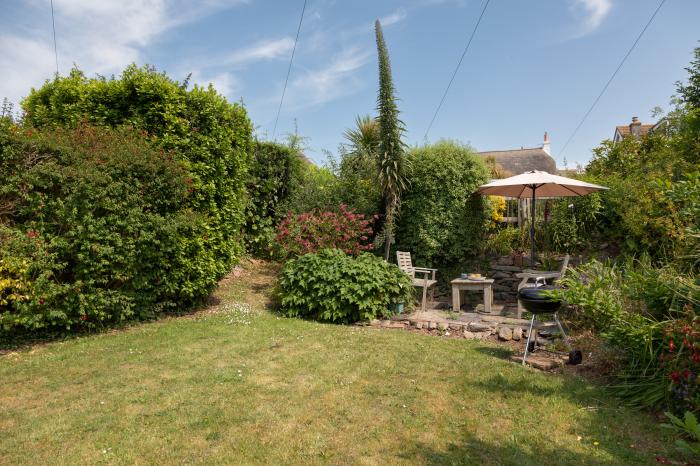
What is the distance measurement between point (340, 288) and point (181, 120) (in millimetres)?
3506

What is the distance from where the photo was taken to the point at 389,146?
877cm

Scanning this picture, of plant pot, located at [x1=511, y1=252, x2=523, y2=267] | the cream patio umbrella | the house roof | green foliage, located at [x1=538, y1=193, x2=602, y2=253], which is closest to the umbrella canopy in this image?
→ the cream patio umbrella

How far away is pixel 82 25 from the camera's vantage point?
742 cm

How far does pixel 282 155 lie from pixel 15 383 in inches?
276

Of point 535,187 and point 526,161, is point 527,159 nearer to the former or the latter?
point 526,161

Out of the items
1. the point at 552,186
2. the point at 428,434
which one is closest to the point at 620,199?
the point at 552,186

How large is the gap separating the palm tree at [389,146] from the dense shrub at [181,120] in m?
3.20

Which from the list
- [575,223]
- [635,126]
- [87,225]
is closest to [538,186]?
[575,223]

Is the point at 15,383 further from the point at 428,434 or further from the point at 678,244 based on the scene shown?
the point at 678,244

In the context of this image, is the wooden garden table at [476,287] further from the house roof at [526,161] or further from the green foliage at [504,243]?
the house roof at [526,161]

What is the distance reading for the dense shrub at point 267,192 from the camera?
9.28 metres

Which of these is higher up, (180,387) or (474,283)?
(474,283)

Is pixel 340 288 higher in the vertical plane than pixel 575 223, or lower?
→ lower

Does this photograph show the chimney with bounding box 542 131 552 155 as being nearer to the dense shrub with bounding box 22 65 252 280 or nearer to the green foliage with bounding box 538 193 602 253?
the green foliage with bounding box 538 193 602 253
